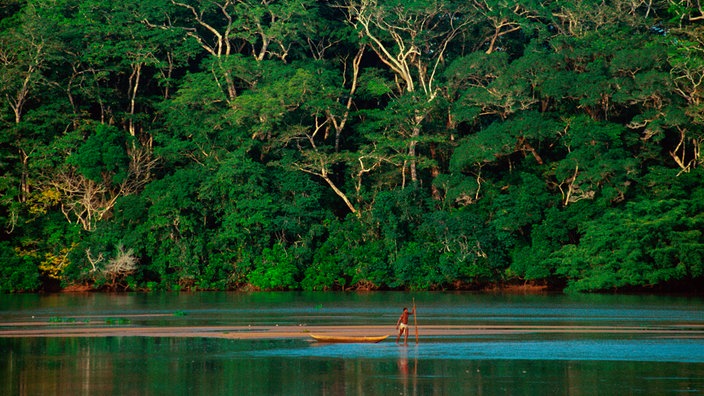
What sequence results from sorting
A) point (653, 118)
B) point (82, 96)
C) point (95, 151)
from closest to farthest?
point (653, 118)
point (95, 151)
point (82, 96)

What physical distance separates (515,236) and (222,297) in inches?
521

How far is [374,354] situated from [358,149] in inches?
1341

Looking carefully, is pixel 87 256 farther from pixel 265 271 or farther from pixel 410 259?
pixel 410 259

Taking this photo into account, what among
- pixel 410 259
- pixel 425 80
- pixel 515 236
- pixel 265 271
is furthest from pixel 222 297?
pixel 425 80

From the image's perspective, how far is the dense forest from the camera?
48438 millimetres

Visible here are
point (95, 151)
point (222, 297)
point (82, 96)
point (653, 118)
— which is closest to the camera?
point (222, 297)

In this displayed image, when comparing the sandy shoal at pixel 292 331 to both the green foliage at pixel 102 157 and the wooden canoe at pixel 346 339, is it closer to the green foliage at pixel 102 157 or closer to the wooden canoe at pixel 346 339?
the wooden canoe at pixel 346 339

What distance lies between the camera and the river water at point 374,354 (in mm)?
18234

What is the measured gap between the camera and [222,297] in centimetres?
4572

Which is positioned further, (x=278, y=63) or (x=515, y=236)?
(x=278, y=63)

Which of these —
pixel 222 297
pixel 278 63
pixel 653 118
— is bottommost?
pixel 222 297

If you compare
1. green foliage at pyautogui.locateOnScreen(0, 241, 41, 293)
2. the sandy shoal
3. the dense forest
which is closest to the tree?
the dense forest

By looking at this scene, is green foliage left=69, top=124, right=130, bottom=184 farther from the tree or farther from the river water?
the river water

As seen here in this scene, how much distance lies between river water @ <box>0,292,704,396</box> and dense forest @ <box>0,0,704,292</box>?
10.9 metres
